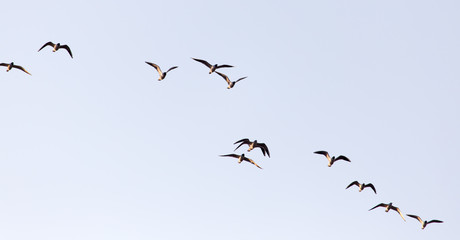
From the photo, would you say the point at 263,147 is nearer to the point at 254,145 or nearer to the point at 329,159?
the point at 254,145

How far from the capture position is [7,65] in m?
51.8

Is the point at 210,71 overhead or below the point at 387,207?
overhead

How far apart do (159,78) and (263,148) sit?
1158 centimetres

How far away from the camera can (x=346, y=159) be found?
5216cm

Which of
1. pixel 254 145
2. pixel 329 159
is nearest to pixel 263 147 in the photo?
pixel 254 145

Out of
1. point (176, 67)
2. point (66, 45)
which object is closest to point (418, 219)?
point (176, 67)

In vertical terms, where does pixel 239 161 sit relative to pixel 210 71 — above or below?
below

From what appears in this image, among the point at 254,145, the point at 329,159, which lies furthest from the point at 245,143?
the point at 329,159

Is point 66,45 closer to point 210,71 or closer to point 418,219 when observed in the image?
point 210,71

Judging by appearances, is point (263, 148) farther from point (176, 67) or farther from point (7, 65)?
point (7, 65)

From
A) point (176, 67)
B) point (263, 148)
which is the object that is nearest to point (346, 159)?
point (263, 148)

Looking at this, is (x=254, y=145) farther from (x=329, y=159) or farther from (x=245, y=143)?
(x=329, y=159)

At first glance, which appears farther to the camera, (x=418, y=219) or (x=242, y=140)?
(x=418, y=219)

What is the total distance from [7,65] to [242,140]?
20.9m
